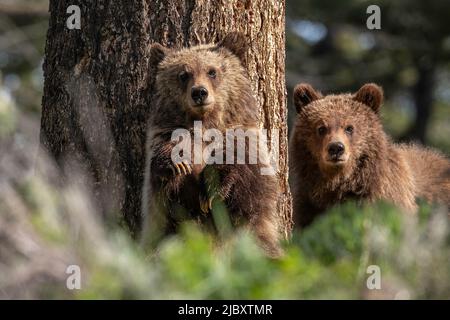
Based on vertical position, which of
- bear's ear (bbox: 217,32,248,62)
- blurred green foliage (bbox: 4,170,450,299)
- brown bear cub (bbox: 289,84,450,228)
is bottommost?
blurred green foliage (bbox: 4,170,450,299)

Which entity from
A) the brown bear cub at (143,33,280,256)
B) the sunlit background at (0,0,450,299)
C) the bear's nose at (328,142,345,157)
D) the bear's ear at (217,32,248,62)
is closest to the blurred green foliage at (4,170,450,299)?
the sunlit background at (0,0,450,299)

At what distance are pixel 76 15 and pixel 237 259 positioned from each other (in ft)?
14.4

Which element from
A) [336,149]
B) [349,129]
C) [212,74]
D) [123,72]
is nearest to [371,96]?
[349,129]

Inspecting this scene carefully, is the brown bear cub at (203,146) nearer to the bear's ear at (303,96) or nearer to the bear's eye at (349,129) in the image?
the bear's eye at (349,129)

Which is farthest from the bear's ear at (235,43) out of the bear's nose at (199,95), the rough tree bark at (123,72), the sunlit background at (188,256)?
the sunlit background at (188,256)

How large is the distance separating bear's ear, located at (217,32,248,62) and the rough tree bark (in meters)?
0.25

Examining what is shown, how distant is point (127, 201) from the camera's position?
317 inches

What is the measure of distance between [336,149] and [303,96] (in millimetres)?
1093

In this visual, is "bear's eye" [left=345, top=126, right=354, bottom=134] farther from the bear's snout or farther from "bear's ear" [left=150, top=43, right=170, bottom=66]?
"bear's ear" [left=150, top=43, right=170, bottom=66]

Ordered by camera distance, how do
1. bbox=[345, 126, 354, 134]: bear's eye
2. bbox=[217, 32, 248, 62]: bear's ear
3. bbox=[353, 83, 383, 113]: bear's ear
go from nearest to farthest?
bbox=[217, 32, 248, 62]: bear's ear
bbox=[345, 126, 354, 134]: bear's eye
bbox=[353, 83, 383, 113]: bear's ear

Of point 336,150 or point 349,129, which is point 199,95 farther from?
point 349,129

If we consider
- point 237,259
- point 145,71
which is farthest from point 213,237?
point 237,259

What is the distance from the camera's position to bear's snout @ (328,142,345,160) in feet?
28.3
